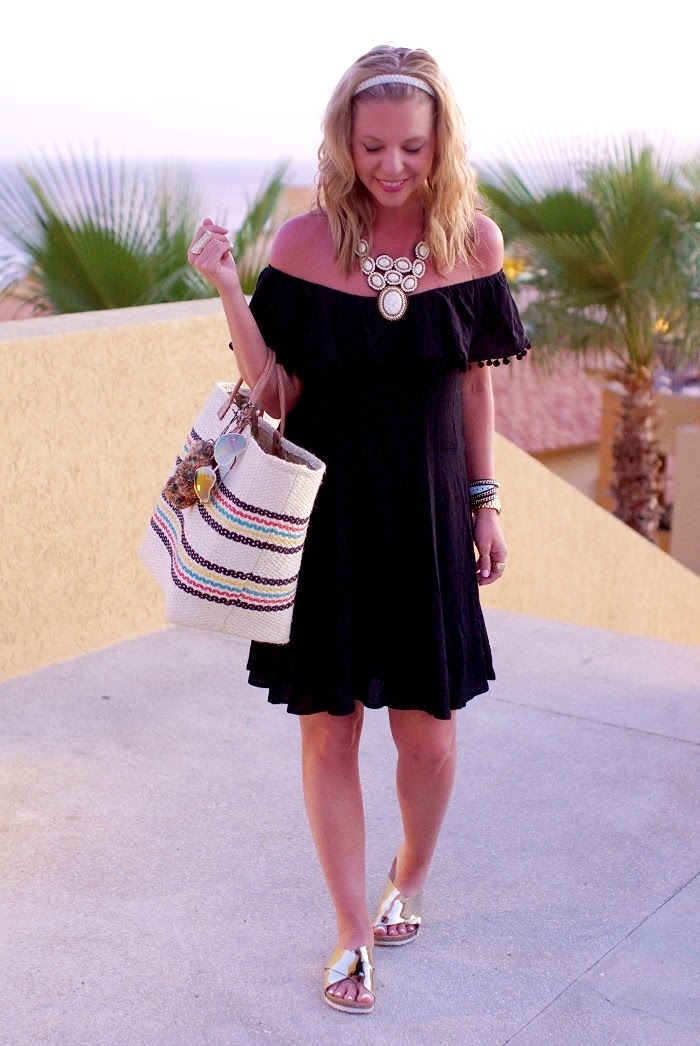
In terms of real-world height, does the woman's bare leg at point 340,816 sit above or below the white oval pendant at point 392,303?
below

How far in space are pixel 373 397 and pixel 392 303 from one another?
0.17 m

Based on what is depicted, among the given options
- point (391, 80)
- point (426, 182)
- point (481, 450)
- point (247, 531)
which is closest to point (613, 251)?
point (481, 450)

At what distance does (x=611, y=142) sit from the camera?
9453mm

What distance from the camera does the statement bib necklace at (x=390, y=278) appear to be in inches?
90.1

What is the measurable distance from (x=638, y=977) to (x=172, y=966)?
93 cm

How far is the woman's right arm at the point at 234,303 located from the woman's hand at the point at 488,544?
48cm

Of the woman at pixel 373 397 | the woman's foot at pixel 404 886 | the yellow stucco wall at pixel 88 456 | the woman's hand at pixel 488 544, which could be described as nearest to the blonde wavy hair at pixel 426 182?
the woman at pixel 373 397

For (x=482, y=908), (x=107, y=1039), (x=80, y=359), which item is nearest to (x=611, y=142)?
(x=80, y=359)

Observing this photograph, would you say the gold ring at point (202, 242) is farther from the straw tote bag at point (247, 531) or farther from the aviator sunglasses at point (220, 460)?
the aviator sunglasses at point (220, 460)

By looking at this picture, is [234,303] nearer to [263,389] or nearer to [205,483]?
[263,389]

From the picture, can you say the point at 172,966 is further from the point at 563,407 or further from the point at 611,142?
the point at 563,407

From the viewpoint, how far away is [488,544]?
2531 mm

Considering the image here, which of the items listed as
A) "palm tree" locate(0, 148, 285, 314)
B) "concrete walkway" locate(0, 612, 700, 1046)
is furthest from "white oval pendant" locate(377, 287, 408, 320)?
"palm tree" locate(0, 148, 285, 314)

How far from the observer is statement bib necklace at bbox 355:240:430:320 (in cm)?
229
